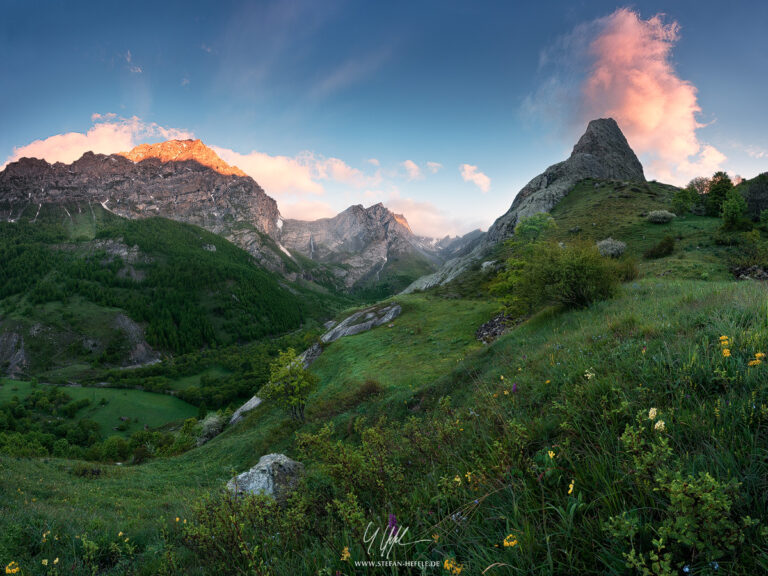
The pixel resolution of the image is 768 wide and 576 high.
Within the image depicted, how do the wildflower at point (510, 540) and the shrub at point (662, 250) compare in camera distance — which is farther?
the shrub at point (662, 250)

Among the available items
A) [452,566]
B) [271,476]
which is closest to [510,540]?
[452,566]

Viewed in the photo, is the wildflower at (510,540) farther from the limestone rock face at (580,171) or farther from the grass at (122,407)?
the grass at (122,407)

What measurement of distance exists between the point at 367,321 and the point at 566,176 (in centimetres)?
9366

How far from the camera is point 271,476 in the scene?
28.2 ft

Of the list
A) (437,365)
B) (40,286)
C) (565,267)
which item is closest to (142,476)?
(437,365)

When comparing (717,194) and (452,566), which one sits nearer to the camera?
(452,566)

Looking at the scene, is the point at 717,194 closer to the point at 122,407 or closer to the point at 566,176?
the point at 566,176

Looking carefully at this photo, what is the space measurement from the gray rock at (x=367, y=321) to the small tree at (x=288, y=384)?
25.0 metres

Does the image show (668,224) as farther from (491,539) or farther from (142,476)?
(142,476)

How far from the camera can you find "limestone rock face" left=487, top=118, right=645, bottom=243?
88.8 meters

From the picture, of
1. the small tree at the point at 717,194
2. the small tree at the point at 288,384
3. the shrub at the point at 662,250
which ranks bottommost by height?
the small tree at the point at 288,384

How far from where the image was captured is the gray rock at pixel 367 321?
46.6m

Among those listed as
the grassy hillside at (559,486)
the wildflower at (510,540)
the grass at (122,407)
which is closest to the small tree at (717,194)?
the grassy hillside at (559,486)

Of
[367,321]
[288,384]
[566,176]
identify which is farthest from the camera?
[566,176]
